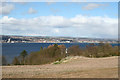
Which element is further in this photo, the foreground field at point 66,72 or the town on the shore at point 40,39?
the town on the shore at point 40,39

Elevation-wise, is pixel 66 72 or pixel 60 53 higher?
pixel 66 72

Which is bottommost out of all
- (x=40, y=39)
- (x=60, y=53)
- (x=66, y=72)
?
(x=60, y=53)

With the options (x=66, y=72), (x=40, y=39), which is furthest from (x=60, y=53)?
(x=66, y=72)

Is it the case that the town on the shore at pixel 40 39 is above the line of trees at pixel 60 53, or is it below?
above

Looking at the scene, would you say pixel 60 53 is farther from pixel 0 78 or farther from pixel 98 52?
pixel 0 78

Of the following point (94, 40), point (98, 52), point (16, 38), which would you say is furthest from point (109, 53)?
point (16, 38)

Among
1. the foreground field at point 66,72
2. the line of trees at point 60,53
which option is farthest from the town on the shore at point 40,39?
the foreground field at point 66,72

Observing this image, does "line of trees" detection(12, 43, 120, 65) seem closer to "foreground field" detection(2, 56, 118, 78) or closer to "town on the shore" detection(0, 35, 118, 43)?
"town on the shore" detection(0, 35, 118, 43)

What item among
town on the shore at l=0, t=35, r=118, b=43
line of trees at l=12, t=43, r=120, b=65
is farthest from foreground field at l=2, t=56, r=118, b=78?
town on the shore at l=0, t=35, r=118, b=43

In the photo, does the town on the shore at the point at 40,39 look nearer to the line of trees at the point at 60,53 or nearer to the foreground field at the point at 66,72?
the line of trees at the point at 60,53

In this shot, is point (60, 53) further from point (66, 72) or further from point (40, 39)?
point (66, 72)

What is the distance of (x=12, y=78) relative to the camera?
369 inches

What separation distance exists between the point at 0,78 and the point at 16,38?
20.8 metres

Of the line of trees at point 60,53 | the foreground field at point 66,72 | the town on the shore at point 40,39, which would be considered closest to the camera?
the foreground field at point 66,72
